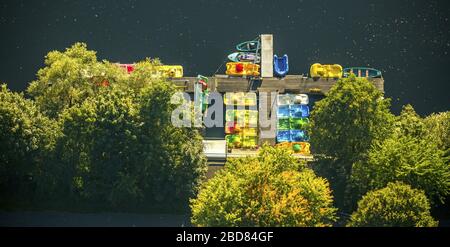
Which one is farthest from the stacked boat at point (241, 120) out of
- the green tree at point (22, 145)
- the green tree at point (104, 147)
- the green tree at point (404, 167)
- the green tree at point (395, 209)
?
the green tree at point (395, 209)

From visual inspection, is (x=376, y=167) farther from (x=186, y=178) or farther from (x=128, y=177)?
(x=128, y=177)

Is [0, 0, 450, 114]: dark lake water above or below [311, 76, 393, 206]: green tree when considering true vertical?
above

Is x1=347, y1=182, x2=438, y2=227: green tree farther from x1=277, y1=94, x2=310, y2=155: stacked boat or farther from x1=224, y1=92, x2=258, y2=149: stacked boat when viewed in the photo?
x1=224, y1=92, x2=258, y2=149: stacked boat

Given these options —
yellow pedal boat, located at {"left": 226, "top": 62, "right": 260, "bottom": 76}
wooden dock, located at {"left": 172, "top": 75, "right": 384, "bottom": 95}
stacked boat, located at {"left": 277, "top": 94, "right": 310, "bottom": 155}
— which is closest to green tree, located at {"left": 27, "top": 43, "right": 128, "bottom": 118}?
wooden dock, located at {"left": 172, "top": 75, "right": 384, "bottom": 95}

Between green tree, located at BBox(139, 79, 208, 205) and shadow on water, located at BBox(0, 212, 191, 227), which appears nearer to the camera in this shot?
shadow on water, located at BBox(0, 212, 191, 227)

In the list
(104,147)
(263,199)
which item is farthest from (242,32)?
(263,199)

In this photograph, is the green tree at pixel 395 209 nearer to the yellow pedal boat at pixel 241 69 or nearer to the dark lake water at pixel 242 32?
the dark lake water at pixel 242 32

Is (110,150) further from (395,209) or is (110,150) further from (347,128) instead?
(395,209)
